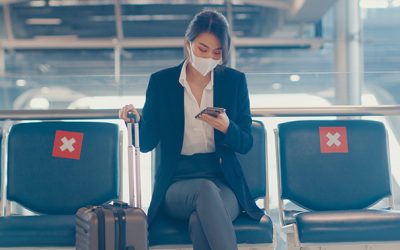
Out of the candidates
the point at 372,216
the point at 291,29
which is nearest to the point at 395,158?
the point at 372,216

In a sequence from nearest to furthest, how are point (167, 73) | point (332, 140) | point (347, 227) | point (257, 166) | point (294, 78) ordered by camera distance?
point (347, 227) → point (167, 73) → point (257, 166) → point (332, 140) → point (294, 78)

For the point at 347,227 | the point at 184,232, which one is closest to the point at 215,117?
the point at 184,232

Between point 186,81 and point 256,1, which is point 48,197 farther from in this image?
point 256,1

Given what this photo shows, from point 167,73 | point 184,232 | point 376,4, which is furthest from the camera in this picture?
point 376,4

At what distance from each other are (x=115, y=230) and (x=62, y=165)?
83 cm

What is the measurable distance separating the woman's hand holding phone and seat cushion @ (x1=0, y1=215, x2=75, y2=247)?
2.16ft

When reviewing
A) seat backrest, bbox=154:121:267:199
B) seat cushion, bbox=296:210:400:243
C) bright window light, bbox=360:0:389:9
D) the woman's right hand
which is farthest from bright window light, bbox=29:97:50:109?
bright window light, bbox=360:0:389:9

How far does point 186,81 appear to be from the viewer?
302 cm

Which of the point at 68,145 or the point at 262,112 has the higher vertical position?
the point at 262,112

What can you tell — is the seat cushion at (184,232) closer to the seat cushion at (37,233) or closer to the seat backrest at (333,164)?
the seat cushion at (37,233)

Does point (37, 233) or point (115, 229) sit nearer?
point (115, 229)

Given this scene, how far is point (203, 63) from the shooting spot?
2.91 meters

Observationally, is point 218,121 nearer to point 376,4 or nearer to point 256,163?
point 256,163

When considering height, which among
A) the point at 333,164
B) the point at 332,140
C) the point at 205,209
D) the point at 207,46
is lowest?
the point at 205,209
